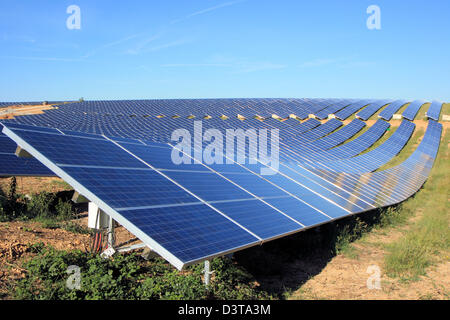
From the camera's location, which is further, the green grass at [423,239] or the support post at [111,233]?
the green grass at [423,239]

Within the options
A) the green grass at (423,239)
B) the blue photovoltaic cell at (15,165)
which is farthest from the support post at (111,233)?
the green grass at (423,239)

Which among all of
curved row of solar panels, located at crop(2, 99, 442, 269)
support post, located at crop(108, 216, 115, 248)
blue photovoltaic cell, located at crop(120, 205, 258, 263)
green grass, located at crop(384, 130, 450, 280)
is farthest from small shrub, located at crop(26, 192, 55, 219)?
green grass, located at crop(384, 130, 450, 280)

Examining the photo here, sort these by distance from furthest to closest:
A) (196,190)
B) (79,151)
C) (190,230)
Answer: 1. (196,190)
2. (79,151)
3. (190,230)

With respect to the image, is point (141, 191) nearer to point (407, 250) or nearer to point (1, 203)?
point (407, 250)

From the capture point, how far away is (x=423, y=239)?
12.8 m

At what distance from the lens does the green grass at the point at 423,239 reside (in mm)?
10703

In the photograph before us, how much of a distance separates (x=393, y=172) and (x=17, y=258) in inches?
794

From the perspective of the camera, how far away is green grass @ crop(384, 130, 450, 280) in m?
10.7

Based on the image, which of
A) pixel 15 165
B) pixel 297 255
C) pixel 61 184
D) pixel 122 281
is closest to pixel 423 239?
pixel 297 255

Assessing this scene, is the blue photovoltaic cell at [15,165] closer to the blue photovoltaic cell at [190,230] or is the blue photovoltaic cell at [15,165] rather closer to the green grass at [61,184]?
the green grass at [61,184]

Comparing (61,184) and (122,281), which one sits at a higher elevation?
(61,184)

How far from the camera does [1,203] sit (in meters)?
14.7

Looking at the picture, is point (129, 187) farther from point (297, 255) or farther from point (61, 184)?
point (61, 184)
